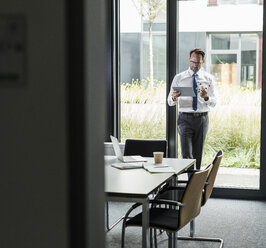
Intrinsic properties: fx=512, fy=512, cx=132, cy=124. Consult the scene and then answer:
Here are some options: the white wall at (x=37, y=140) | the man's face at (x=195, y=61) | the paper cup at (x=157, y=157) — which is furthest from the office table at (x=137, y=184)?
the man's face at (x=195, y=61)

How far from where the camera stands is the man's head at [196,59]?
248 inches

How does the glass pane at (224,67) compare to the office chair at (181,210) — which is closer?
the office chair at (181,210)

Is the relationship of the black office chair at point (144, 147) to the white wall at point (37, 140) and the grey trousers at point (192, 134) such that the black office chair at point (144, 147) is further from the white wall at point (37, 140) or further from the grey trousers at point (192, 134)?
the white wall at point (37, 140)

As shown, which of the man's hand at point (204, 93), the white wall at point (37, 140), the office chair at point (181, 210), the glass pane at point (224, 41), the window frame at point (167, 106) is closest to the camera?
the white wall at point (37, 140)

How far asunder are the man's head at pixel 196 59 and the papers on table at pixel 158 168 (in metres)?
2.34

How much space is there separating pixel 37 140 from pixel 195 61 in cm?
536

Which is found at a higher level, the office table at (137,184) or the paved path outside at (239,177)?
the office table at (137,184)

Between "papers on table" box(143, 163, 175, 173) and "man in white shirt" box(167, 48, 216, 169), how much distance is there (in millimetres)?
2000

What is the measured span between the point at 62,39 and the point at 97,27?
99 mm

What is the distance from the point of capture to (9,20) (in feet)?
3.66

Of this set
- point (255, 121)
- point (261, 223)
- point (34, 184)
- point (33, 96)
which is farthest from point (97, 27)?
point (255, 121)

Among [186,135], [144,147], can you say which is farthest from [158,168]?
[186,135]

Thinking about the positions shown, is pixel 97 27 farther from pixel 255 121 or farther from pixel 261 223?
pixel 255 121

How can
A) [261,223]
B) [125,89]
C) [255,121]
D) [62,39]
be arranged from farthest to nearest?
1. [125,89]
2. [255,121]
3. [261,223]
4. [62,39]
